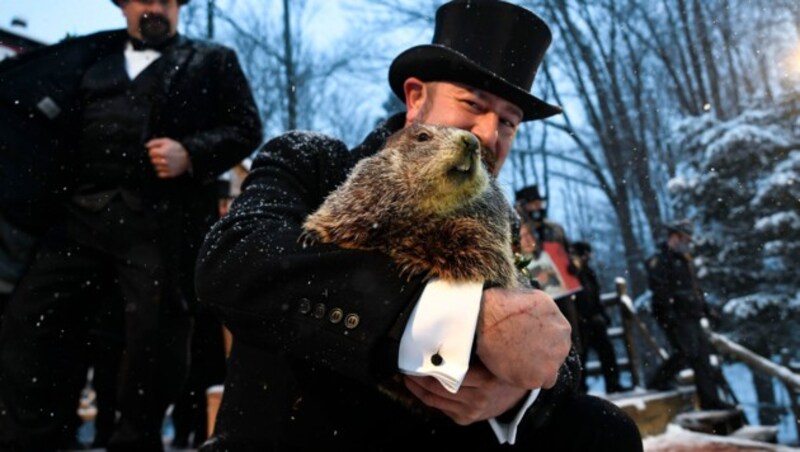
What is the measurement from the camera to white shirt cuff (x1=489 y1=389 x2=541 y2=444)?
4.34 feet

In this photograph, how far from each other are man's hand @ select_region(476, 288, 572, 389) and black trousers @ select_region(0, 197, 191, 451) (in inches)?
71.3

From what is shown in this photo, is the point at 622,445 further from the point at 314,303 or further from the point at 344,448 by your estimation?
the point at 314,303

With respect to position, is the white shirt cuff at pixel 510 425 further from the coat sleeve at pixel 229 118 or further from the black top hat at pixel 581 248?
the black top hat at pixel 581 248

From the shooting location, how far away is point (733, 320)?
1259 centimetres

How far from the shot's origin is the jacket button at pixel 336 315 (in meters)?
1.19

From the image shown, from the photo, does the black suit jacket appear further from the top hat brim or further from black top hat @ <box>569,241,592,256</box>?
black top hat @ <box>569,241,592,256</box>

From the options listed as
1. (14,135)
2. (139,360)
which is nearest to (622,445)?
(139,360)

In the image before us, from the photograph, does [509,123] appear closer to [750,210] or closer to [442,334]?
[442,334]

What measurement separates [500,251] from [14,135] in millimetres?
2160

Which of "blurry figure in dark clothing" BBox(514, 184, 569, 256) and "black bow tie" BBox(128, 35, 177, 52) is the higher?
"black bow tie" BBox(128, 35, 177, 52)

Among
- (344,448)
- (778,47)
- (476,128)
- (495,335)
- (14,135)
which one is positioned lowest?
(344,448)

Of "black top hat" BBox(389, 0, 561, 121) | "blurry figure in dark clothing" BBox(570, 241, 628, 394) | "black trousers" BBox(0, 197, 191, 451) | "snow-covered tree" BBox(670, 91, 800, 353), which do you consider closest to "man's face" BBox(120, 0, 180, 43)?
"black trousers" BBox(0, 197, 191, 451)

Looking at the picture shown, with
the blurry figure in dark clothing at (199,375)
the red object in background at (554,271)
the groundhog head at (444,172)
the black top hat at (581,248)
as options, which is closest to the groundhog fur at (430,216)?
the groundhog head at (444,172)

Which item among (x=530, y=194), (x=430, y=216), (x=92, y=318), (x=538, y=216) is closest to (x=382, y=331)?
(x=430, y=216)
